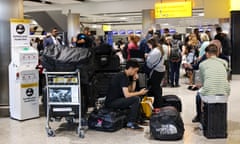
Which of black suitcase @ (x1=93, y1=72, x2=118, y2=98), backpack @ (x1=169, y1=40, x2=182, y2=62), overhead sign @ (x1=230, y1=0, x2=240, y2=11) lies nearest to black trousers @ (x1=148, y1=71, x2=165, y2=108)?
black suitcase @ (x1=93, y1=72, x2=118, y2=98)

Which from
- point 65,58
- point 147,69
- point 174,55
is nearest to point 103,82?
point 147,69

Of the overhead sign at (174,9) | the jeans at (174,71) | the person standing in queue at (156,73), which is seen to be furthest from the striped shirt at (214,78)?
the overhead sign at (174,9)

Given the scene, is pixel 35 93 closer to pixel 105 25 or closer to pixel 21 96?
pixel 21 96

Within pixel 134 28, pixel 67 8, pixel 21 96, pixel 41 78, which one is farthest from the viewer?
pixel 134 28

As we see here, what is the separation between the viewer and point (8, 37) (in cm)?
716

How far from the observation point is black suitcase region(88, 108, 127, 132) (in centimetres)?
565

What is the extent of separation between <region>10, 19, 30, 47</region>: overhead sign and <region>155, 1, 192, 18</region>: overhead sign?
7.76m

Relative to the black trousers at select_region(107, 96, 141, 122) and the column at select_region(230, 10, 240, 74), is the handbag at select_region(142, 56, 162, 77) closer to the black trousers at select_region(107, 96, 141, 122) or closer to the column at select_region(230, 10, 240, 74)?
the black trousers at select_region(107, 96, 141, 122)

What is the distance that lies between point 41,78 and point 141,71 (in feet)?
7.44

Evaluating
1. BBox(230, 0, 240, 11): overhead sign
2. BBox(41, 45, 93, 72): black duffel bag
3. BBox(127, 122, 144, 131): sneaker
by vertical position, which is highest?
BBox(230, 0, 240, 11): overhead sign

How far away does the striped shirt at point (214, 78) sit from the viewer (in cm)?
520

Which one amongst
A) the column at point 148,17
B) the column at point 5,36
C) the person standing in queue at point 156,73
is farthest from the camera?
the column at point 148,17

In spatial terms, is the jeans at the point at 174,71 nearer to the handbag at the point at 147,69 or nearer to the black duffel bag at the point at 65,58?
the handbag at the point at 147,69

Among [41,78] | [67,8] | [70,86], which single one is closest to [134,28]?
[67,8]
